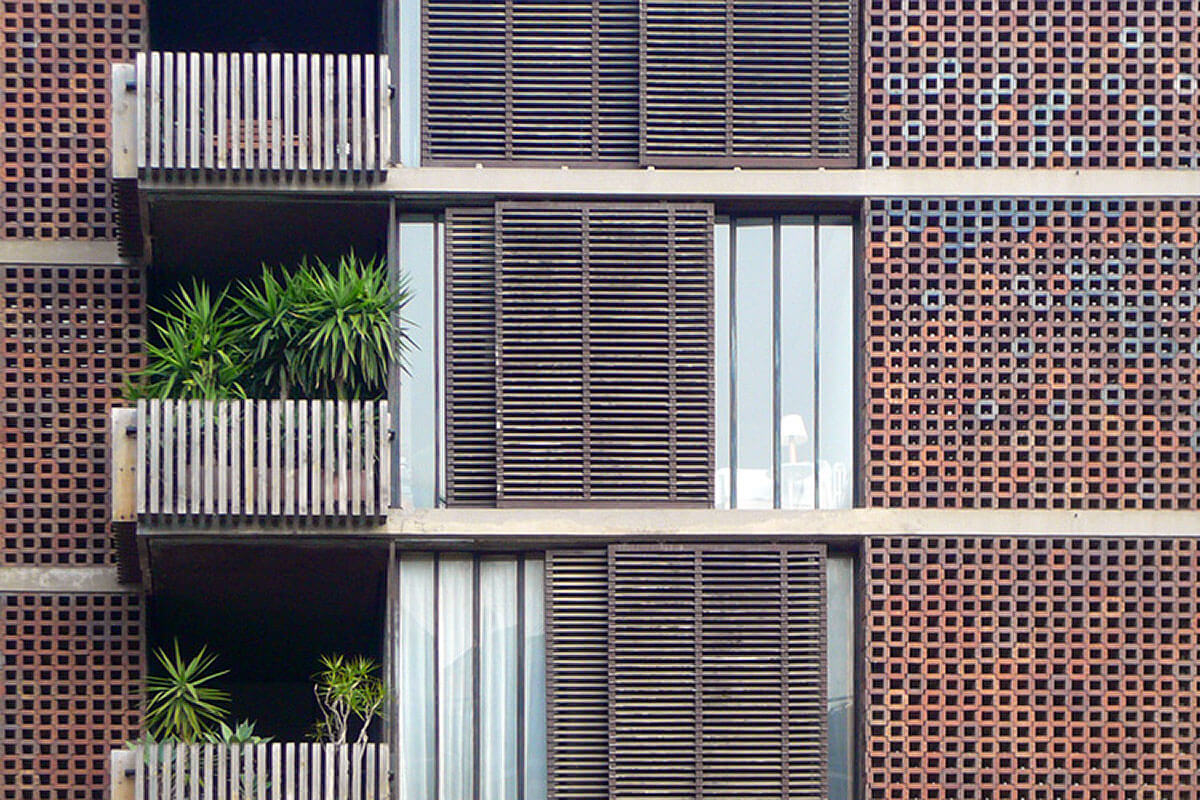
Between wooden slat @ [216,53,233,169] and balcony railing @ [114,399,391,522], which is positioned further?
wooden slat @ [216,53,233,169]

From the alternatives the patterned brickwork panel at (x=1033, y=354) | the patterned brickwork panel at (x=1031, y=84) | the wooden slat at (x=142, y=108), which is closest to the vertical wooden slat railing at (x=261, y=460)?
the wooden slat at (x=142, y=108)

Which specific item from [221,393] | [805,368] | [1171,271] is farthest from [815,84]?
[221,393]

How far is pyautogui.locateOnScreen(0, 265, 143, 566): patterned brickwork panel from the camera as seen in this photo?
15.1m

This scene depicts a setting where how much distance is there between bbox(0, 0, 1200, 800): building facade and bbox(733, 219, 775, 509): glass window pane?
0.03 metres

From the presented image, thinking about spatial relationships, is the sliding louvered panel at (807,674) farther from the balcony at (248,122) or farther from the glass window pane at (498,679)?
the balcony at (248,122)

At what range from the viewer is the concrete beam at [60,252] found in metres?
15.2

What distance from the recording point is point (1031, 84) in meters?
15.5

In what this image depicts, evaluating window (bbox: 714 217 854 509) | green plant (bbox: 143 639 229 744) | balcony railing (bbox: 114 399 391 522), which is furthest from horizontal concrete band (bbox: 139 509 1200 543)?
green plant (bbox: 143 639 229 744)

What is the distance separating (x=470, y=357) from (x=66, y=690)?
420cm

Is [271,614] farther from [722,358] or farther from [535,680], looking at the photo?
[722,358]

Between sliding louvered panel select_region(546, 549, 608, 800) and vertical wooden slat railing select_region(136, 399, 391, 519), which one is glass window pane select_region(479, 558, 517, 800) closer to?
sliding louvered panel select_region(546, 549, 608, 800)

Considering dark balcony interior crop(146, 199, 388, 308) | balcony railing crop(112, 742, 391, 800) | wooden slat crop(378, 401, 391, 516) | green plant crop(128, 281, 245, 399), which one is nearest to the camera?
balcony railing crop(112, 742, 391, 800)

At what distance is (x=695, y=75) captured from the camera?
15523 millimetres

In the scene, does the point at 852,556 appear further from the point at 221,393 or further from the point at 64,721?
the point at 64,721
